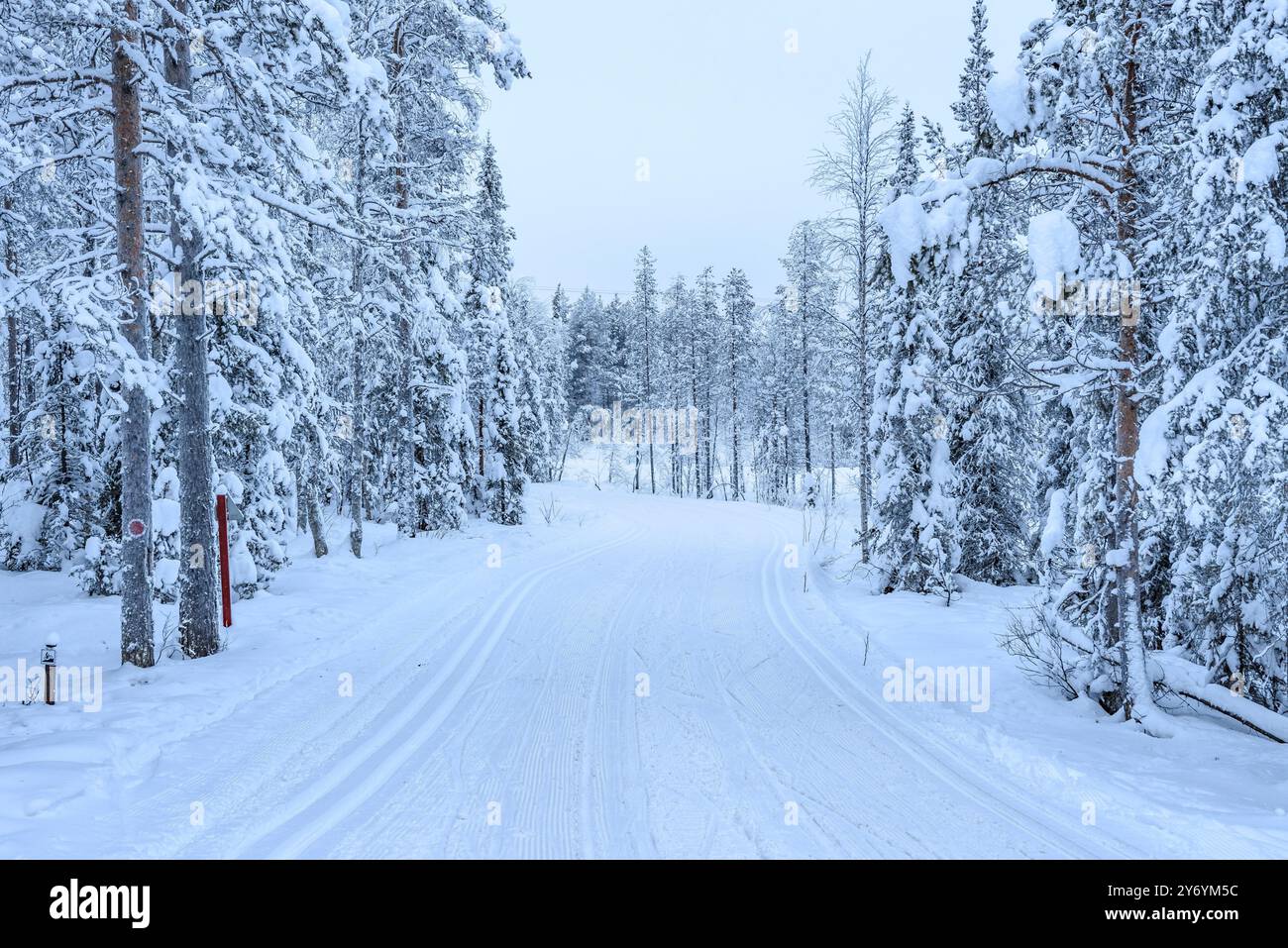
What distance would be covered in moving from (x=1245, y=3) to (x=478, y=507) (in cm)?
2406

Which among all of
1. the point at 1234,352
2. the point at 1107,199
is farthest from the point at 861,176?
the point at 1234,352

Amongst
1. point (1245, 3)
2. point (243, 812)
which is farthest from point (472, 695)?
point (1245, 3)

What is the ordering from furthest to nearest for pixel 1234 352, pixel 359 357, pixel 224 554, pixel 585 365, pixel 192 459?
pixel 585 365, pixel 359 357, pixel 224 554, pixel 192 459, pixel 1234 352

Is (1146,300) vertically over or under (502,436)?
over

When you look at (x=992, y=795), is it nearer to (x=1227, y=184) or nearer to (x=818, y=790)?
(x=818, y=790)

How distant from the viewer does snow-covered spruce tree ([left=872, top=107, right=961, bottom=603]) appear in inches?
562

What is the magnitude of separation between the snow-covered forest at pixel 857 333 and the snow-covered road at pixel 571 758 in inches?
5.6

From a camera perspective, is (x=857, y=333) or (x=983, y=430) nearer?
(x=983, y=430)

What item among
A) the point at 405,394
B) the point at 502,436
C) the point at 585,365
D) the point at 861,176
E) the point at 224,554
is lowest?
the point at 224,554

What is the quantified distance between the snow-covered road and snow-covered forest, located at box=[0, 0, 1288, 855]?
0.46 feet

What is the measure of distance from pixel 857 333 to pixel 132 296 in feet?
51.6

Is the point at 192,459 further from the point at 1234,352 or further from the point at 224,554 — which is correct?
the point at 1234,352

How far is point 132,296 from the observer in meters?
7.84

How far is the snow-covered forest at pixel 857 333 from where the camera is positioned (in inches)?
253
